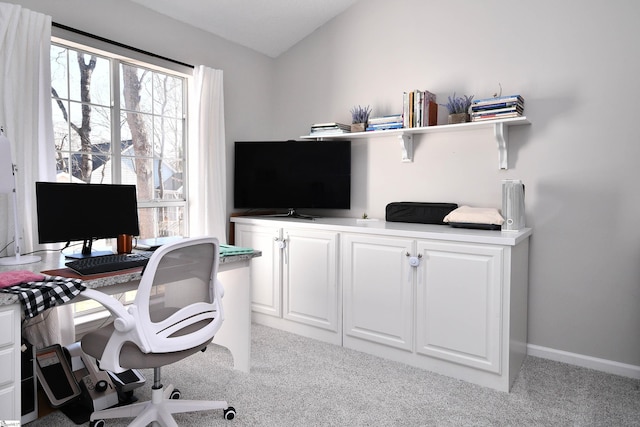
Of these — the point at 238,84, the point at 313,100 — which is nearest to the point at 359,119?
the point at 313,100

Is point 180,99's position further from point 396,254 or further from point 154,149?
point 396,254

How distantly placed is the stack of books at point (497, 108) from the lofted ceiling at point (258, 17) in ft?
5.13

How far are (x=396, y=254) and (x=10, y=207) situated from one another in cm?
228

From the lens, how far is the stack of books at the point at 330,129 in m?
3.44

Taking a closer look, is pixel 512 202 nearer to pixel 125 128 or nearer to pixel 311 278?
pixel 311 278

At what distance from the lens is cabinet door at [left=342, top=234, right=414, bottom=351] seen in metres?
2.72

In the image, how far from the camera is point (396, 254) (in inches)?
108

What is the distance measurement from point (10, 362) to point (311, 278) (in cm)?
197

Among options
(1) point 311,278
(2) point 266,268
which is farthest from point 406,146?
(2) point 266,268

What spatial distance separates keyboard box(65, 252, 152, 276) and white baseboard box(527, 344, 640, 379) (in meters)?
2.59

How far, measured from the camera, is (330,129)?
3477 mm

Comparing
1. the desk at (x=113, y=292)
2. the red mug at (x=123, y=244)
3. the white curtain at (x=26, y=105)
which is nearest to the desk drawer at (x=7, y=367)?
the desk at (x=113, y=292)

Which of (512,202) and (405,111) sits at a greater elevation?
(405,111)

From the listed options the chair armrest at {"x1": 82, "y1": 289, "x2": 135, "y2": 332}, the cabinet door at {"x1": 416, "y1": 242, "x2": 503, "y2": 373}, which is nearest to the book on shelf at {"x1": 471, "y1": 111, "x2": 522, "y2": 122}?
the cabinet door at {"x1": 416, "y1": 242, "x2": 503, "y2": 373}
